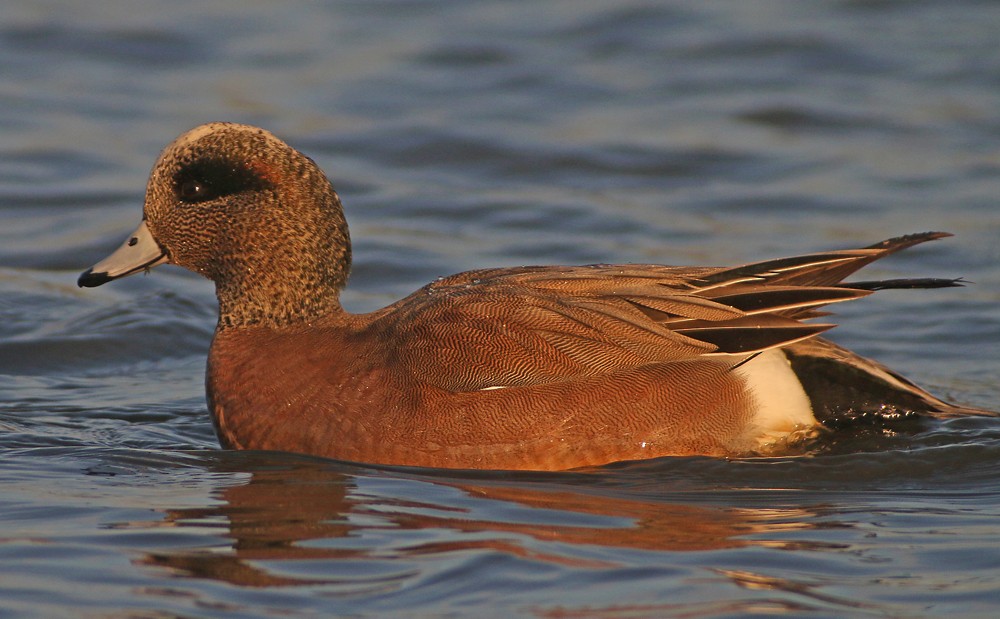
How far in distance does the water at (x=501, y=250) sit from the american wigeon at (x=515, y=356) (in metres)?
0.12

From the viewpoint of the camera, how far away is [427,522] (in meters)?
4.21

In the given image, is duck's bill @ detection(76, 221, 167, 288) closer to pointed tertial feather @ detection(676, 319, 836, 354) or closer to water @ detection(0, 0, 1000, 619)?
water @ detection(0, 0, 1000, 619)

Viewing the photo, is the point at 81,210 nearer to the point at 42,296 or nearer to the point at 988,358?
the point at 42,296

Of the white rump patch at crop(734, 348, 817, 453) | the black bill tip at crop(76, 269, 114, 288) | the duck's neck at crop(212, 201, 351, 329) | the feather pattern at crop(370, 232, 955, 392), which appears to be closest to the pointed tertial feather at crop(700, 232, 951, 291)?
the feather pattern at crop(370, 232, 955, 392)

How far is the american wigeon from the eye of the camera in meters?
4.77

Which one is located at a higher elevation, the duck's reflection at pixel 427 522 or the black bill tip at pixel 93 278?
the black bill tip at pixel 93 278

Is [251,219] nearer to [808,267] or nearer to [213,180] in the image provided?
[213,180]

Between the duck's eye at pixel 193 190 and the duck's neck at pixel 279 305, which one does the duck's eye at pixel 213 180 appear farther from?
the duck's neck at pixel 279 305

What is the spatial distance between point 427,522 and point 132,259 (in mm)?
1785

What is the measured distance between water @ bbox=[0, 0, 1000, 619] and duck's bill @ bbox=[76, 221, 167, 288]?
1.91 ft

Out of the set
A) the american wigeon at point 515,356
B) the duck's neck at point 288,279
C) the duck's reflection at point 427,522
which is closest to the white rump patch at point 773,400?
the american wigeon at point 515,356

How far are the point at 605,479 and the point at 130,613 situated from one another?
1.65 m

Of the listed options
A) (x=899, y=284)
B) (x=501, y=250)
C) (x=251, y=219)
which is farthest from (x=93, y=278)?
(x=501, y=250)

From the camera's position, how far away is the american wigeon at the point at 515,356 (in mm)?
4770
